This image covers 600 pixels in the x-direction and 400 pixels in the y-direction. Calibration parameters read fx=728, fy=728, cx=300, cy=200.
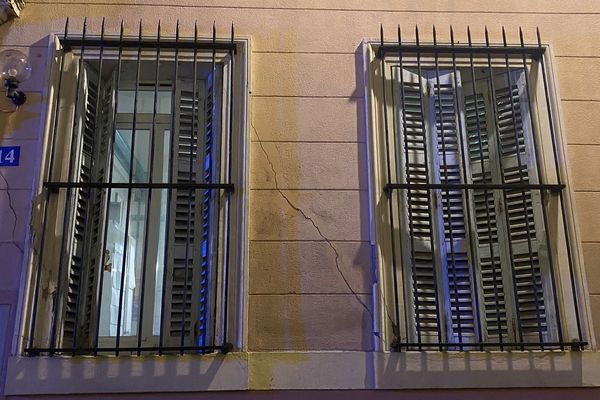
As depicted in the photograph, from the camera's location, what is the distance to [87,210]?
3895 millimetres

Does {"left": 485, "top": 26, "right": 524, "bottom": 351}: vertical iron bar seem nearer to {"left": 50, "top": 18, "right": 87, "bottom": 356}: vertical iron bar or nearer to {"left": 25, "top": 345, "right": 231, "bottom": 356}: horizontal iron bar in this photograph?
{"left": 25, "top": 345, "right": 231, "bottom": 356}: horizontal iron bar

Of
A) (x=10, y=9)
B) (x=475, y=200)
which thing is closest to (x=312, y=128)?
(x=475, y=200)

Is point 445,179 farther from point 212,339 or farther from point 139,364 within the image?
point 139,364

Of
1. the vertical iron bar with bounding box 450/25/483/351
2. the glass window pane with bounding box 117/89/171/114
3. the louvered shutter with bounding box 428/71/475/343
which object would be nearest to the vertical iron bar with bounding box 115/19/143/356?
the glass window pane with bounding box 117/89/171/114

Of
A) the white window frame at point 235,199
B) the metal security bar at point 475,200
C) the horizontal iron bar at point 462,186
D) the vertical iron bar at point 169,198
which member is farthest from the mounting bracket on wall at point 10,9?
the horizontal iron bar at point 462,186

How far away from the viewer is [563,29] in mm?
4344

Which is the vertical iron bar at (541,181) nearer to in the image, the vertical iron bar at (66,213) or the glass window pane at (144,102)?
the glass window pane at (144,102)

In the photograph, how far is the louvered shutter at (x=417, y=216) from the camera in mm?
3826

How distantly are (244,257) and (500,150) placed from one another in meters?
1.52

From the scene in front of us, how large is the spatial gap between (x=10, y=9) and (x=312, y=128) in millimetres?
1854

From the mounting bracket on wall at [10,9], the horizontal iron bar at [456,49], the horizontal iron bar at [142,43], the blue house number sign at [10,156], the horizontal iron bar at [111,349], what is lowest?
the horizontal iron bar at [111,349]

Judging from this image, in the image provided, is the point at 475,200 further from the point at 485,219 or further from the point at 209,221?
the point at 209,221

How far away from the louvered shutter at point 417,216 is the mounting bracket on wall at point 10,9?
7.28ft

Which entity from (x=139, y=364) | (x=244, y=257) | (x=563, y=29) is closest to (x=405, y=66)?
(x=563, y=29)
